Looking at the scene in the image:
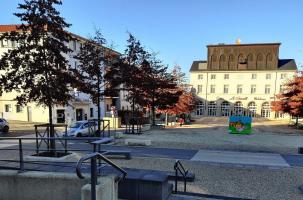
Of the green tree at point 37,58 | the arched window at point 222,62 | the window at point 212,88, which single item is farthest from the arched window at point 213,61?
the green tree at point 37,58

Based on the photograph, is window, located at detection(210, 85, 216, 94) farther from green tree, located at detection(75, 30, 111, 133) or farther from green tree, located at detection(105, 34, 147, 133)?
green tree, located at detection(75, 30, 111, 133)

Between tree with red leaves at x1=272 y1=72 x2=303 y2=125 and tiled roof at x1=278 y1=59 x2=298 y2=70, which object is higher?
tiled roof at x1=278 y1=59 x2=298 y2=70

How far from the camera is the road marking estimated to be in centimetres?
1200

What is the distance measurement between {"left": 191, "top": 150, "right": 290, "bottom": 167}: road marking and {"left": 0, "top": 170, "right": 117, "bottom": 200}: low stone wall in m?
8.22

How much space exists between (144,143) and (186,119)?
28.7 metres

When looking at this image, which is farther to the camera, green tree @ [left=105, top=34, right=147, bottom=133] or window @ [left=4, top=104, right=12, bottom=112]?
window @ [left=4, top=104, right=12, bottom=112]

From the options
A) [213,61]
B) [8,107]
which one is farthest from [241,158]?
[213,61]

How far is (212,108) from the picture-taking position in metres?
65.2

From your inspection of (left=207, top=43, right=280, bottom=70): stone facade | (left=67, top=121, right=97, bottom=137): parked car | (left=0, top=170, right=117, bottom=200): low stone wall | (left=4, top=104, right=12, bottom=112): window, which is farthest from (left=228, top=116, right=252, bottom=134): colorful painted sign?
(left=207, top=43, right=280, bottom=70): stone facade

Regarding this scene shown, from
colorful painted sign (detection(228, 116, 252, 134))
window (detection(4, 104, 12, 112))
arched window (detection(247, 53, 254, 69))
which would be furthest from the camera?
arched window (detection(247, 53, 254, 69))

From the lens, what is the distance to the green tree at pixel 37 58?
36.7 feet

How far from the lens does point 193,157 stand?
13.2 m

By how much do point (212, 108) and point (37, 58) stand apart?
5767cm

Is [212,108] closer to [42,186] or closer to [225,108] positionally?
[225,108]
